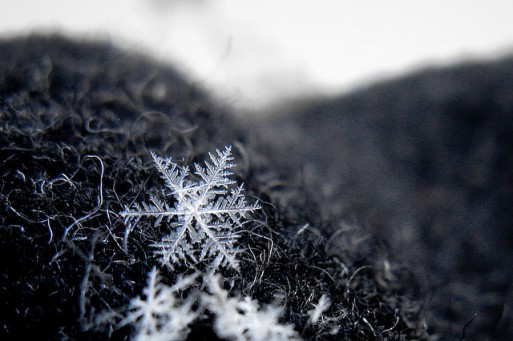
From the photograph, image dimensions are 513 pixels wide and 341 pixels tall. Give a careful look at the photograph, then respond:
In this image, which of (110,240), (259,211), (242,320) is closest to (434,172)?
(259,211)

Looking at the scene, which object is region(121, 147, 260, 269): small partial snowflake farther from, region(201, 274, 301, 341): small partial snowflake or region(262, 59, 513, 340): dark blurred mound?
region(262, 59, 513, 340): dark blurred mound

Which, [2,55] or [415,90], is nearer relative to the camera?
[2,55]

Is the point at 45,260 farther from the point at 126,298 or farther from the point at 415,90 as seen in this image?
the point at 415,90

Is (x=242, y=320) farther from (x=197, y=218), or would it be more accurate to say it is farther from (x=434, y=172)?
(x=434, y=172)

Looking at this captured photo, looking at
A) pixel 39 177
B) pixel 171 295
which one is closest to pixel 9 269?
pixel 39 177

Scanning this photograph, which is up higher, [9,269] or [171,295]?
[171,295]

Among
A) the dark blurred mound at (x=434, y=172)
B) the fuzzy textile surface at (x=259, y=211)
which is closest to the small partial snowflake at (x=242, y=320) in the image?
the fuzzy textile surface at (x=259, y=211)
